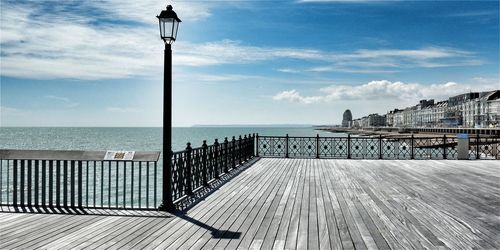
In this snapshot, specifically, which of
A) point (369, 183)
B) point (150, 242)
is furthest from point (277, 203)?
point (369, 183)

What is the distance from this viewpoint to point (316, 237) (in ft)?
17.5

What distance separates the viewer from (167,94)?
7289 millimetres

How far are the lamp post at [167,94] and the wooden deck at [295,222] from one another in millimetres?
449

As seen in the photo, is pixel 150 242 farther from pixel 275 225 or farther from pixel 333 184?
pixel 333 184

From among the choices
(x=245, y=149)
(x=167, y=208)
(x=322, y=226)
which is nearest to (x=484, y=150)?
(x=245, y=149)

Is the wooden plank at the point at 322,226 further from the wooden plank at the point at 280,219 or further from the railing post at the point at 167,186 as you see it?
the railing post at the point at 167,186

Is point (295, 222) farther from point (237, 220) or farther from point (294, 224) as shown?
point (237, 220)

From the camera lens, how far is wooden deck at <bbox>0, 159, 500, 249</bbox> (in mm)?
5121

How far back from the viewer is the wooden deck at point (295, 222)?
5.12 meters

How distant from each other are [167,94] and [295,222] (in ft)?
11.8

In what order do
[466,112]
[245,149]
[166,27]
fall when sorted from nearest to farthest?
[166,27]
[245,149]
[466,112]

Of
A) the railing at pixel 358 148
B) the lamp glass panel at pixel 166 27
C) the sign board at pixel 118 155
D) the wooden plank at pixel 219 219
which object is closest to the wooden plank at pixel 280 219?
the wooden plank at pixel 219 219

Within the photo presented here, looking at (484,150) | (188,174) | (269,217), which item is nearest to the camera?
(269,217)

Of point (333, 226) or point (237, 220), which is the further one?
point (237, 220)
